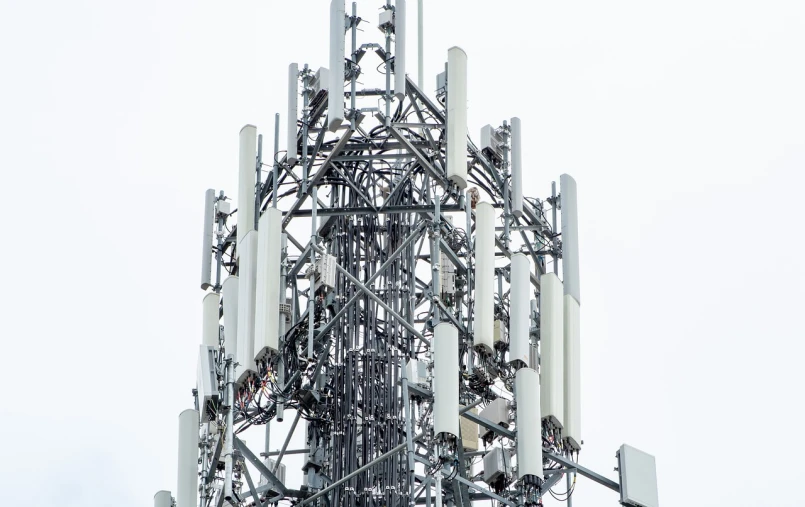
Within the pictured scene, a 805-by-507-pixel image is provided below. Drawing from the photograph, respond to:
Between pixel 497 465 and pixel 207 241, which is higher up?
pixel 207 241

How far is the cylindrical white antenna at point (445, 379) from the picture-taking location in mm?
46031

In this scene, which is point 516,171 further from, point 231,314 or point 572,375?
point 231,314

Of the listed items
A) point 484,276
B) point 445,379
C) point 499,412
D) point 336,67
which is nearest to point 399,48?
point 336,67

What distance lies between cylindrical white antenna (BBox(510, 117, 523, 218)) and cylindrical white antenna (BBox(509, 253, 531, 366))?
1.65 m

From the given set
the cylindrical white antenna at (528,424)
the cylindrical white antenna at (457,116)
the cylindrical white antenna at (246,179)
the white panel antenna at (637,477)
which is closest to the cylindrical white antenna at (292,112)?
the cylindrical white antenna at (246,179)

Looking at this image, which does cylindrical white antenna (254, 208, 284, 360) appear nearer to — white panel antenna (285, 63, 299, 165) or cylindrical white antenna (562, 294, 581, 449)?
white panel antenna (285, 63, 299, 165)

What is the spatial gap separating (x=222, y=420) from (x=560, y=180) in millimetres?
11160

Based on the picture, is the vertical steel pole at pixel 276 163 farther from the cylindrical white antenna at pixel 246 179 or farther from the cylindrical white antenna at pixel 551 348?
the cylindrical white antenna at pixel 551 348

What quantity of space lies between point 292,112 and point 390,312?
16.7 ft

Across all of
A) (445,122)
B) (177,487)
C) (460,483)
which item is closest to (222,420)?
(177,487)

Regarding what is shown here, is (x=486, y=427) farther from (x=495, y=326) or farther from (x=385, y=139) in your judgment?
(x=385, y=139)

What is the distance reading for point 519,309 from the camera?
161ft

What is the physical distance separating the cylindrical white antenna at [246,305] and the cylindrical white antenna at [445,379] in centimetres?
408

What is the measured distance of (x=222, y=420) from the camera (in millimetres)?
45781
